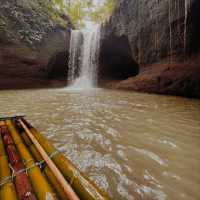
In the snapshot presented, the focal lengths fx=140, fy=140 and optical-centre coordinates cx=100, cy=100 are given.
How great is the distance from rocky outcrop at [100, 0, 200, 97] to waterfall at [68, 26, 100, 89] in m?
2.93

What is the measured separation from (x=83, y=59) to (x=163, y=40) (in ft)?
25.9

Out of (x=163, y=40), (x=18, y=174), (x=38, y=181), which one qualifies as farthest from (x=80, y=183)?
(x=163, y=40)

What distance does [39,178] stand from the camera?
99cm

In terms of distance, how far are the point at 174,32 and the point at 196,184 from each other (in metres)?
8.79

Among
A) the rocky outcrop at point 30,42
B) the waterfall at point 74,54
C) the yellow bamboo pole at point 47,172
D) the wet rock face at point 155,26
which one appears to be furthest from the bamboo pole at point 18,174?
the waterfall at point 74,54

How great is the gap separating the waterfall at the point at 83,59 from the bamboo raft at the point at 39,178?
1242cm

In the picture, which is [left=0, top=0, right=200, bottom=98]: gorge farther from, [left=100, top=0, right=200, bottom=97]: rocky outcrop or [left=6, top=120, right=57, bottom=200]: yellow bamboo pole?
[left=6, top=120, right=57, bottom=200]: yellow bamboo pole

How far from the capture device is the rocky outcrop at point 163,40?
7.06 m

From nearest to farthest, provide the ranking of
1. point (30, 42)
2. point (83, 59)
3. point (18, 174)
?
1. point (18, 174)
2. point (30, 42)
3. point (83, 59)

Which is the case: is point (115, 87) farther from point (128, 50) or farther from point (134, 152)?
point (134, 152)

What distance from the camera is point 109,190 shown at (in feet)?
3.72

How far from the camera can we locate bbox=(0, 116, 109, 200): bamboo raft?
847 mm

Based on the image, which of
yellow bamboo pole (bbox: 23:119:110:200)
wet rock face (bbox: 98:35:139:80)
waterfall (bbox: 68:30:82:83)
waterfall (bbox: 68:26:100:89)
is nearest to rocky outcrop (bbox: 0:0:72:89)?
waterfall (bbox: 68:30:82:83)

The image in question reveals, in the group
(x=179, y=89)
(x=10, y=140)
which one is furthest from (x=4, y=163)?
(x=179, y=89)
